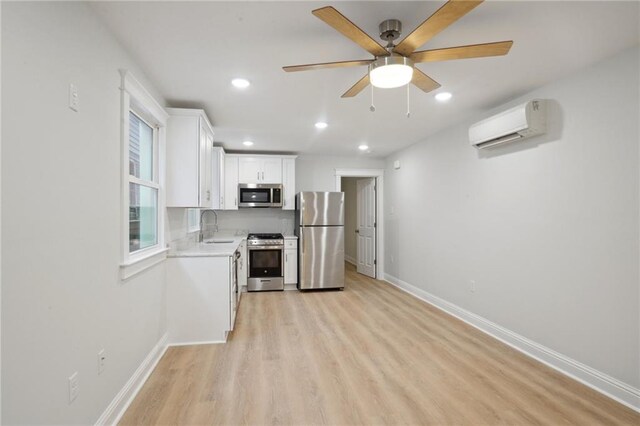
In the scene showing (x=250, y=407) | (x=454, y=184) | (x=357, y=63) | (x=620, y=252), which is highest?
(x=357, y=63)

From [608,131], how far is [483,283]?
177 cm

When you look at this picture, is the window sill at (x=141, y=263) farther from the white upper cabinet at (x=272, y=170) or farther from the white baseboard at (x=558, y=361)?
the white baseboard at (x=558, y=361)

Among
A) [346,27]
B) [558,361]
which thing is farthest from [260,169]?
[558,361]

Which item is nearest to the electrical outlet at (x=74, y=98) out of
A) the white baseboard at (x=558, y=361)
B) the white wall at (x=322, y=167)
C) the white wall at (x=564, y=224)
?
the white wall at (x=564, y=224)

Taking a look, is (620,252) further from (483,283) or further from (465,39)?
(465,39)

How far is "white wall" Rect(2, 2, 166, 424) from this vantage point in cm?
111

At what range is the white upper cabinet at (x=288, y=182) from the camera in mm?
5395

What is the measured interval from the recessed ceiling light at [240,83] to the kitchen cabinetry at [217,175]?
2029mm

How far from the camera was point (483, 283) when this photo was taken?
3.31 meters

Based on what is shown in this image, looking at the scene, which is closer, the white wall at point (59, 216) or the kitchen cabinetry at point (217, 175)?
the white wall at point (59, 216)

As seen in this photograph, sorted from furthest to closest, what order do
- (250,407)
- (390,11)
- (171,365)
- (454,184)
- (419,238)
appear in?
(419,238)
(454,184)
(171,365)
(250,407)
(390,11)

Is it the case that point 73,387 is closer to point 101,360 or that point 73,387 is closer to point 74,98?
point 101,360

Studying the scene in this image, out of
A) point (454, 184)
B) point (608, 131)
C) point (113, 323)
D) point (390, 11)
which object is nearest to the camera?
point (390, 11)

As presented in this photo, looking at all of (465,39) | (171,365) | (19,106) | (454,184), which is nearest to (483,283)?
(454,184)
